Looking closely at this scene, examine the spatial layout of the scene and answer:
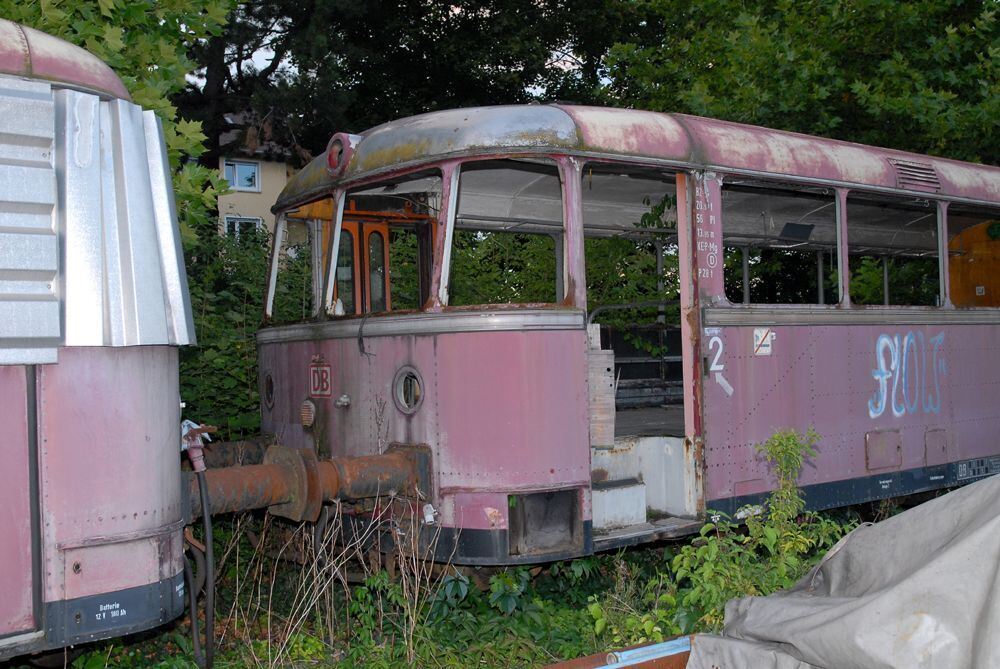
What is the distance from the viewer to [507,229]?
24.5ft

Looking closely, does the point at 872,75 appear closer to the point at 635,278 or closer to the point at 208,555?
the point at 635,278

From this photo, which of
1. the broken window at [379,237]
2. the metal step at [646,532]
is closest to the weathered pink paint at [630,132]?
the broken window at [379,237]

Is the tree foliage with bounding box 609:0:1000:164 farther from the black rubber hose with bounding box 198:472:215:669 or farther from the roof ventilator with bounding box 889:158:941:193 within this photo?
the black rubber hose with bounding box 198:472:215:669

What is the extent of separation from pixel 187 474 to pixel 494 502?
60.3 inches

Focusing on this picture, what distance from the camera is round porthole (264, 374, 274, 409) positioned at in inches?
262

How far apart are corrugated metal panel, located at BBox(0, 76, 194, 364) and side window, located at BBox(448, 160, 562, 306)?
1.84 meters

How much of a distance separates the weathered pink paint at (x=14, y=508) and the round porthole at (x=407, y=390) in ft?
7.09

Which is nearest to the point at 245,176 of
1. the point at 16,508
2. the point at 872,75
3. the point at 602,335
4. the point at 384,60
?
the point at 384,60

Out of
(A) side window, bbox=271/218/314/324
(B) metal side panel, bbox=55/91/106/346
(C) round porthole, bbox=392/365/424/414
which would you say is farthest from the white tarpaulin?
(A) side window, bbox=271/218/314/324

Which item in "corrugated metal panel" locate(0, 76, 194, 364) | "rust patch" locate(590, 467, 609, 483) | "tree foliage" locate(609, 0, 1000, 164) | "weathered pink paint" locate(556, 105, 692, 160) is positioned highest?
"tree foliage" locate(609, 0, 1000, 164)

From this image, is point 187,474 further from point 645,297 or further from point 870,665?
point 645,297

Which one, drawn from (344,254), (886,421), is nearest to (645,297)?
(886,421)

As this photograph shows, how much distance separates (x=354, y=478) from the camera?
5227 mm

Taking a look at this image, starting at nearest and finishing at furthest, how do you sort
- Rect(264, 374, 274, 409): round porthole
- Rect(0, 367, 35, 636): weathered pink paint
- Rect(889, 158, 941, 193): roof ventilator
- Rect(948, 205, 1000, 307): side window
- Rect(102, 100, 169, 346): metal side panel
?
1. Rect(0, 367, 35, 636): weathered pink paint
2. Rect(102, 100, 169, 346): metal side panel
3. Rect(264, 374, 274, 409): round porthole
4. Rect(889, 158, 941, 193): roof ventilator
5. Rect(948, 205, 1000, 307): side window
